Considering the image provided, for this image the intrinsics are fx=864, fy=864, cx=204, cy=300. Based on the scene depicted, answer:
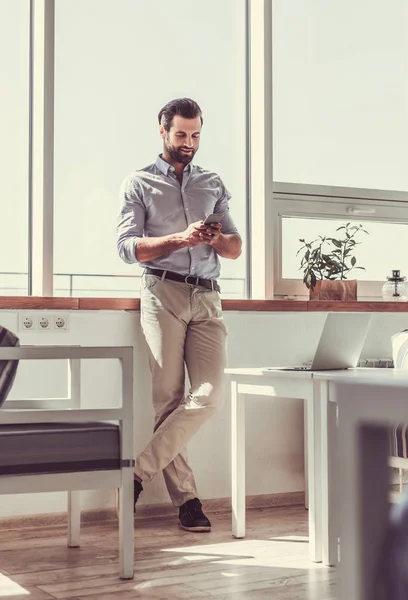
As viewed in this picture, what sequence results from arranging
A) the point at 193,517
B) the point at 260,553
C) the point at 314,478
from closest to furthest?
the point at 314,478 < the point at 260,553 < the point at 193,517

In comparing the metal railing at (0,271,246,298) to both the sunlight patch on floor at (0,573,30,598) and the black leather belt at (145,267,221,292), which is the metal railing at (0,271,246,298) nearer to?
the black leather belt at (145,267,221,292)

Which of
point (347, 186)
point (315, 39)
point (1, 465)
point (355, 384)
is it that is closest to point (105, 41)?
point (315, 39)

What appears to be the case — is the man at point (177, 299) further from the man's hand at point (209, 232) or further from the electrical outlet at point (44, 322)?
the electrical outlet at point (44, 322)

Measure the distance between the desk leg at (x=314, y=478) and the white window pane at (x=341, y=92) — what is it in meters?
1.68

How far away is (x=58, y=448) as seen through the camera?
2.47 meters

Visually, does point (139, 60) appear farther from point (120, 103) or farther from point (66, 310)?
point (66, 310)

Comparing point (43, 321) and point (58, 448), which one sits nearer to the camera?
point (58, 448)

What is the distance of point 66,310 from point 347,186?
1.66 m

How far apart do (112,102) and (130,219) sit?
69 cm

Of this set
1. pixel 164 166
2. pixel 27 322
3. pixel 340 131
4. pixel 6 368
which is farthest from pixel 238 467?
pixel 340 131

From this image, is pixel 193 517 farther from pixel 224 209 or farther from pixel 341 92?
pixel 341 92

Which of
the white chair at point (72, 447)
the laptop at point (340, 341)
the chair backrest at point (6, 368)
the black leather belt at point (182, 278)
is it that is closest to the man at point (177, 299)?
the black leather belt at point (182, 278)

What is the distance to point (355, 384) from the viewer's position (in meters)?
0.52

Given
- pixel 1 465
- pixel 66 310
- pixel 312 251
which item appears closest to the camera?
pixel 1 465
